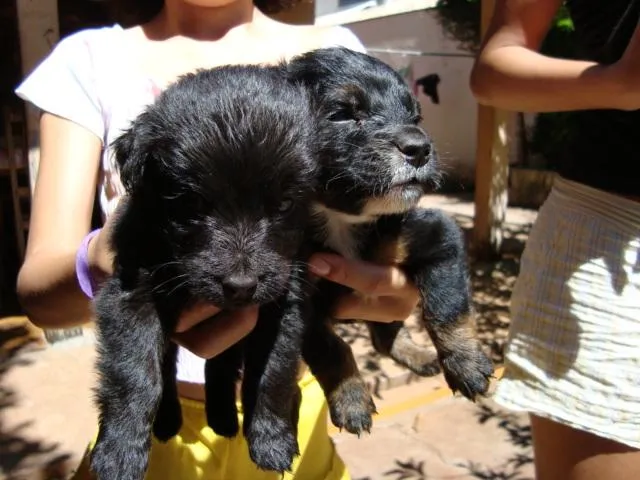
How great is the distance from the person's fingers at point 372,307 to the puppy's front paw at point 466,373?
0.17 m

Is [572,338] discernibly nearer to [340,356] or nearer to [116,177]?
[340,356]

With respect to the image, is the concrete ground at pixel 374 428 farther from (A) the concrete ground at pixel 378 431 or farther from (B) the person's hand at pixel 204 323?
(B) the person's hand at pixel 204 323

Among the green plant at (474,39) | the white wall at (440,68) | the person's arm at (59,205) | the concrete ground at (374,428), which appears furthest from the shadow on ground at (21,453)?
the white wall at (440,68)

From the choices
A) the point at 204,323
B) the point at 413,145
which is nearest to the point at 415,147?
the point at 413,145

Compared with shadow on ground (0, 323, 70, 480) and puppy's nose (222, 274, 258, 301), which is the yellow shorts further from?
shadow on ground (0, 323, 70, 480)

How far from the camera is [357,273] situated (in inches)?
71.6

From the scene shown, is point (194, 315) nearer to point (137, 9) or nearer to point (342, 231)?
point (342, 231)

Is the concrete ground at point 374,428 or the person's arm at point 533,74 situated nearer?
the person's arm at point 533,74

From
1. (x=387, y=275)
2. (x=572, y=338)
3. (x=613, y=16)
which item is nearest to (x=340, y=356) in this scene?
(x=387, y=275)

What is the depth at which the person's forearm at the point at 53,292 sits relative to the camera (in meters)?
1.81

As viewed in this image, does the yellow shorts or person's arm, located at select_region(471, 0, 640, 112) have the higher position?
person's arm, located at select_region(471, 0, 640, 112)

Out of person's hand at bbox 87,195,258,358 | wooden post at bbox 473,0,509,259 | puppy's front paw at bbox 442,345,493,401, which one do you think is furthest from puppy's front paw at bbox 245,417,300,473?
wooden post at bbox 473,0,509,259

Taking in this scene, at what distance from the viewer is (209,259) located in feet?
4.54

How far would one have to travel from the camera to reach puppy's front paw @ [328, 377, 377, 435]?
6.81ft
